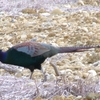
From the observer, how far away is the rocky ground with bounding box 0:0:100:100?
406 centimetres

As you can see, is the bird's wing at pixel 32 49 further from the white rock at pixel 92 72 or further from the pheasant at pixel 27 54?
the white rock at pixel 92 72

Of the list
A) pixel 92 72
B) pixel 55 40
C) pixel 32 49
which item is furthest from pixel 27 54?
pixel 55 40

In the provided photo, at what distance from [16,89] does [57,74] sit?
0.93 metres

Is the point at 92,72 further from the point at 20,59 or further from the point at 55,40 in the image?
the point at 55,40

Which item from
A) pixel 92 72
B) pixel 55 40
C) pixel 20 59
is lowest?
pixel 55 40

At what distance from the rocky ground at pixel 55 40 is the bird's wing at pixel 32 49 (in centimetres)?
26

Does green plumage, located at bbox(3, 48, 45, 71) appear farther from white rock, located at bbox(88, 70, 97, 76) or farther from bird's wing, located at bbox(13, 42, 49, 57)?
white rock, located at bbox(88, 70, 97, 76)

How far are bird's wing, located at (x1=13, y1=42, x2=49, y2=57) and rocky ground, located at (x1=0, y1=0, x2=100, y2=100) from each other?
10.2 inches

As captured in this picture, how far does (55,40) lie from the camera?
688cm

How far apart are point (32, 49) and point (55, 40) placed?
7.42 feet

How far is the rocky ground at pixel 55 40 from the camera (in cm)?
406

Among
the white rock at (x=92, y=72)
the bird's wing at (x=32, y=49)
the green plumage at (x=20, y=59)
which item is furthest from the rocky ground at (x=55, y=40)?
the bird's wing at (x=32, y=49)

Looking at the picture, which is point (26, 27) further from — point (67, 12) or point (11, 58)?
point (11, 58)

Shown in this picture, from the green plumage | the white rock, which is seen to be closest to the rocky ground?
the white rock
